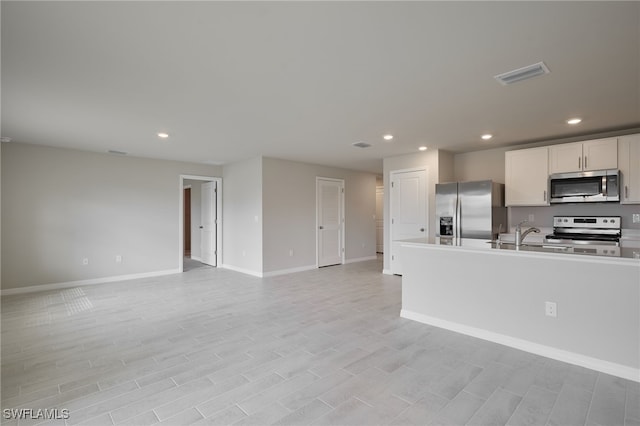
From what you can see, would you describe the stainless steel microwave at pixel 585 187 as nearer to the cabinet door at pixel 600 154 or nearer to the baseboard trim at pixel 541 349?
the cabinet door at pixel 600 154

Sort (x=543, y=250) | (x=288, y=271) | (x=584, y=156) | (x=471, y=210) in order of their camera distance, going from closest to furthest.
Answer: (x=543, y=250) < (x=584, y=156) < (x=471, y=210) < (x=288, y=271)

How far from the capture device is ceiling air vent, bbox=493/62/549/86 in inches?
97.7

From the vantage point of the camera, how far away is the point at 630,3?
1.74 meters

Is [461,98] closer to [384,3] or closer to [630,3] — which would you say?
[630,3]

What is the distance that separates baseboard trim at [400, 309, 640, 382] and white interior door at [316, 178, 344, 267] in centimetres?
377

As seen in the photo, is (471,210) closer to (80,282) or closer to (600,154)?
(600,154)

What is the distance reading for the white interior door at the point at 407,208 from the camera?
5.91 meters

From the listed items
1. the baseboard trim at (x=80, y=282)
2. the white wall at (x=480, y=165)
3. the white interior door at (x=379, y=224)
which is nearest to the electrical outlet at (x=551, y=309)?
the white wall at (x=480, y=165)

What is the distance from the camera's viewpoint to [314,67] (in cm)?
249

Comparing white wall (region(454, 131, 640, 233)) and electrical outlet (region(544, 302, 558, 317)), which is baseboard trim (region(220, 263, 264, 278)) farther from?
electrical outlet (region(544, 302, 558, 317))

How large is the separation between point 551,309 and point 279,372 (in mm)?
2406

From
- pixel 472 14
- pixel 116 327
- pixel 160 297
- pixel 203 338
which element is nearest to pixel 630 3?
pixel 472 14

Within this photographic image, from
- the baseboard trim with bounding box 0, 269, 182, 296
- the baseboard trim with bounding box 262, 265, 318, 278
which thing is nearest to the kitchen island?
the baseboard trim with bounding box 262, 265, 318, 278

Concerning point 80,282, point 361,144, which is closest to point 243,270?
point 80,282
